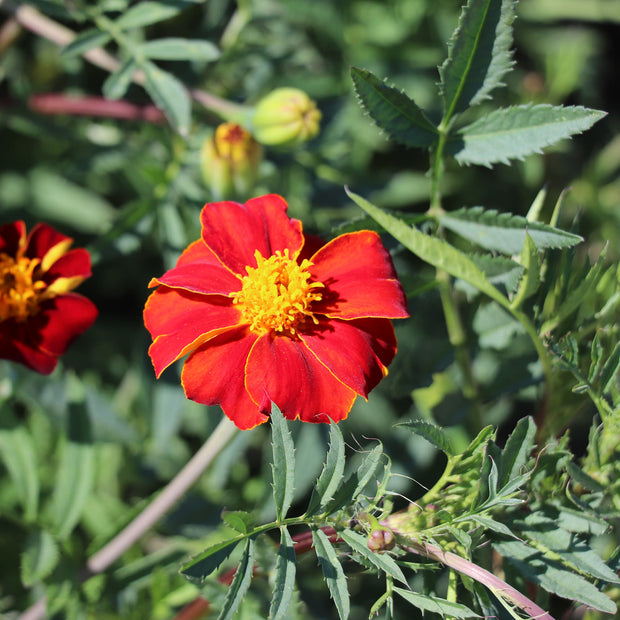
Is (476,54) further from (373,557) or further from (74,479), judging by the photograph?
(74,479)

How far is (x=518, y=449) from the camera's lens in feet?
2.63

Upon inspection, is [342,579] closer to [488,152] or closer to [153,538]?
[488,152]

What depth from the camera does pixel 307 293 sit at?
35.2 inches

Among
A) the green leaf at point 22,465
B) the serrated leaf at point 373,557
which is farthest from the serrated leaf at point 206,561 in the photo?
the green leaf at point 22,465

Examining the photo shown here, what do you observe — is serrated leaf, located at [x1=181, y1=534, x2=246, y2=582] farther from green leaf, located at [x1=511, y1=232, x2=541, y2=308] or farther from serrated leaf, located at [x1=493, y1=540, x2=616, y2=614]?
green leaf, located at [x1=511, y1=232, x2=541, y2=308]

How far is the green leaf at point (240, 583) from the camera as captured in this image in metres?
0.75

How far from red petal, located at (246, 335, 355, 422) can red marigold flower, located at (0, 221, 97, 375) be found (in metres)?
0.41

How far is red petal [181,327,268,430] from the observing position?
2.75 feet

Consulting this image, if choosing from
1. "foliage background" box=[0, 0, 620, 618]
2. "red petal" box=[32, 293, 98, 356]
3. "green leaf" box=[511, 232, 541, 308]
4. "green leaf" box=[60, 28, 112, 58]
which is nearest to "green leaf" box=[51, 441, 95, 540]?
"foliage background" box=[0, 0, 620, 618]

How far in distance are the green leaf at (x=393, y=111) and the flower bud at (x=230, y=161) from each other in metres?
0.38

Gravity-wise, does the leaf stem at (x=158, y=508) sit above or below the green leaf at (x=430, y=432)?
below

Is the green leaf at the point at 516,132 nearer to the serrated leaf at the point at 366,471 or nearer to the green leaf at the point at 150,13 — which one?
the serrated leaf at the point at 366,471

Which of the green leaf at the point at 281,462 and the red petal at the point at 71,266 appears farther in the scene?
the red petal at the point at 71,266

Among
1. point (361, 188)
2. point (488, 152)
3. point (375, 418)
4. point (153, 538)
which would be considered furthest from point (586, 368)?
point (153, 538)
